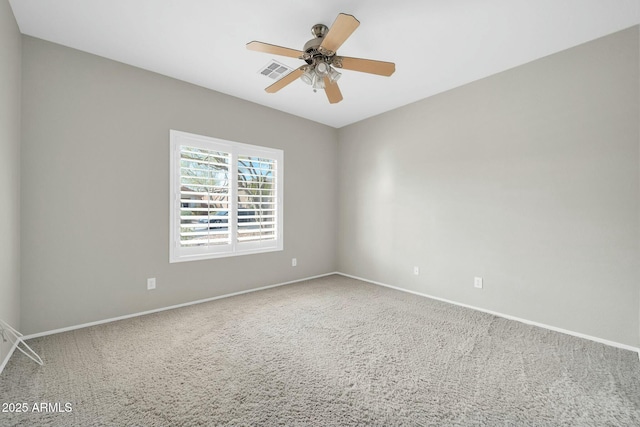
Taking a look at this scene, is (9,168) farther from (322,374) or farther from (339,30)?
(322,374)

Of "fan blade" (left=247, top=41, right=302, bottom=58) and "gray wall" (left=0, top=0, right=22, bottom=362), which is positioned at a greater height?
"fan blade" (left=247, top=41, right=302, bottom=58)

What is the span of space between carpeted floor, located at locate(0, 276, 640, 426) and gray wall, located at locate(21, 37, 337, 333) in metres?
0.36

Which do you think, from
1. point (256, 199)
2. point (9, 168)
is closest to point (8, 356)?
point (9, 168)

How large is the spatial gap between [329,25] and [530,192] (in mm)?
2485

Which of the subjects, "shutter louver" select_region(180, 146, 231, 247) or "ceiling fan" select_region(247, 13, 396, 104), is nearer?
"ceiling fan" select_region(247, 13, 396, 104)

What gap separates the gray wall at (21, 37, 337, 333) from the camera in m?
2.39

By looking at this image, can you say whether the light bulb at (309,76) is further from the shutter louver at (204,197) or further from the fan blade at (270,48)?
the shutter louver at (204,197)

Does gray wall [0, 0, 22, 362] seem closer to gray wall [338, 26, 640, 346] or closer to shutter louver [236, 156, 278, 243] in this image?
shutter louver [236, 156, 278, 243]

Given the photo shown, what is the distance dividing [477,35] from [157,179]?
3.39 meters

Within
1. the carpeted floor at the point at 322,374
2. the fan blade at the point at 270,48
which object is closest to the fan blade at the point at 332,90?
the fan blade at the point at 270,48

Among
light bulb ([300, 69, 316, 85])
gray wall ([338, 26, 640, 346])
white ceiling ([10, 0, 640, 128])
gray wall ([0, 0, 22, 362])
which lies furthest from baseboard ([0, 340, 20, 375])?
gray wall ([338, 26, 640, 346])

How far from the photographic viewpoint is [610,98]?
91.7 inches

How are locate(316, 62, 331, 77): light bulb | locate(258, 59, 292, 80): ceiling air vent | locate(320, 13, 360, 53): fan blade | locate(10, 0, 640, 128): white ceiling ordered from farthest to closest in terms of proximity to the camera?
1. locate(258, 59, 292, 80): ceiling air vent
2. locate(316, 62, 331, 77): light bulb
3. locate(10, 0, 640, 128): white ceiling
4. locate(320, 13, 360, 53): fan blade

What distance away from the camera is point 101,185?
2.69 m
